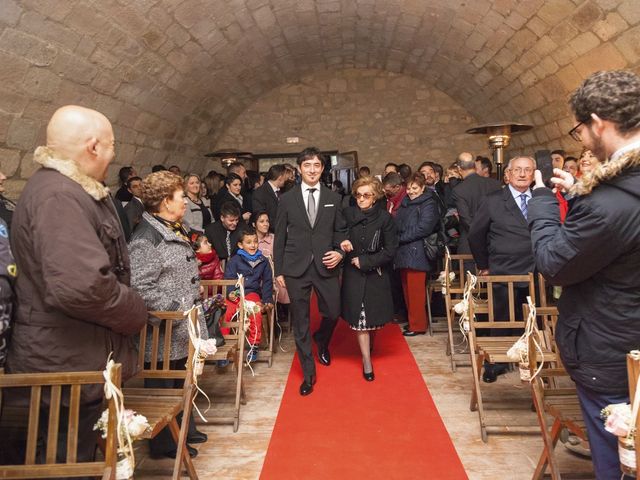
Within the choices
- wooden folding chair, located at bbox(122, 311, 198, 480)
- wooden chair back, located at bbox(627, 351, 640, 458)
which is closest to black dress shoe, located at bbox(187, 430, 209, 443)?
wooden folding chair, located at bbox(122, 311, 198, 480)

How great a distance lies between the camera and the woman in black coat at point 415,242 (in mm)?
4926

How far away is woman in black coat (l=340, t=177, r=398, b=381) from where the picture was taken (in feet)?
12.9

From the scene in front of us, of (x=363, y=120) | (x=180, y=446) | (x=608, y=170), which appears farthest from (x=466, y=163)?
(x=363, y=120)

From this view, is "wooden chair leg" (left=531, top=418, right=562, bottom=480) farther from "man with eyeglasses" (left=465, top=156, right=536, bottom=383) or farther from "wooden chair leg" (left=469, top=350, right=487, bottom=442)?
"man with eyeglasses" (left=465, top=156, right=536, bottom=383)

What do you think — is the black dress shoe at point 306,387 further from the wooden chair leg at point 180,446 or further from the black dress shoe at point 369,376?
the wooden chair leg at point 180,446

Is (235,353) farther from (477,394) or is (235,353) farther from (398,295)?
(398,295)

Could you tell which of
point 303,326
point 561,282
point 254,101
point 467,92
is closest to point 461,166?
point 303,326

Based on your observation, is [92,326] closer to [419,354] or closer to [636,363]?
[636,363]

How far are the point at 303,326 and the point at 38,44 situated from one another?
137 inches

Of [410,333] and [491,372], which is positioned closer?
[491,372]

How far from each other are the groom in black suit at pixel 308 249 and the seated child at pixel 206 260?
91cm

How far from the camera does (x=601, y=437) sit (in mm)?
1685

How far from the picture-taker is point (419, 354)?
4516 millimetres

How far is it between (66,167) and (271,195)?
4068mm
